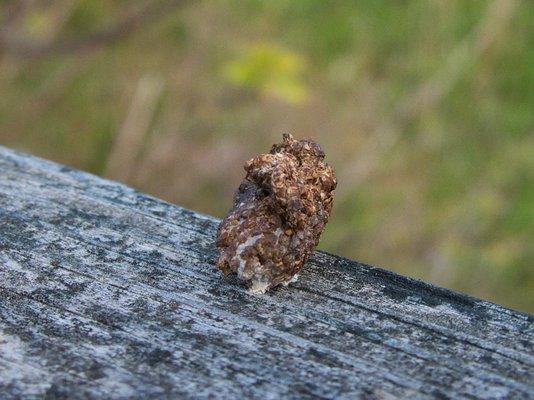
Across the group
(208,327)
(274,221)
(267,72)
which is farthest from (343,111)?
(208,327)

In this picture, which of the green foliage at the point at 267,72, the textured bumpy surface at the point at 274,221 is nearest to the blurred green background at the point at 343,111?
the green foliage at the point at 267,72

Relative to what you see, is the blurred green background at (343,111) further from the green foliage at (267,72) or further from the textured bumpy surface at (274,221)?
the textured bumpy surface at (274,221)

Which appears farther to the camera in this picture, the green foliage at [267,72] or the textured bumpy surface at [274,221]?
the green foliage at [267,72]

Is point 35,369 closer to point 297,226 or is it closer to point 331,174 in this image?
point 297,226

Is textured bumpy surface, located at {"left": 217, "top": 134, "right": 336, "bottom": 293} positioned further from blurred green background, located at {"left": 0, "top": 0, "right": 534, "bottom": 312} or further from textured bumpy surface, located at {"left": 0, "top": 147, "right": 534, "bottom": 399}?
blurred green background, located at {"left": 0, "top": 0, "right": 534, "bottom": 312}

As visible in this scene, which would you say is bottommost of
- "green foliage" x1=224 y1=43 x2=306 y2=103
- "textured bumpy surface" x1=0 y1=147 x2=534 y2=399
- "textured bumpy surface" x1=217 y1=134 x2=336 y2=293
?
"textured bumpy surface" x1=0 y1=147 x2=534 y2=399

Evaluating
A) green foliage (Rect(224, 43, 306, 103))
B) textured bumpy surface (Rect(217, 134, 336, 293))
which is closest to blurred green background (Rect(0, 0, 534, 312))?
green foliage (Rect(224, 43, 306, 103))

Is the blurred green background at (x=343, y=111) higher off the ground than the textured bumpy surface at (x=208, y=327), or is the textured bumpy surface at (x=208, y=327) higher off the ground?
the blurred green background at (x=343, y=111)
